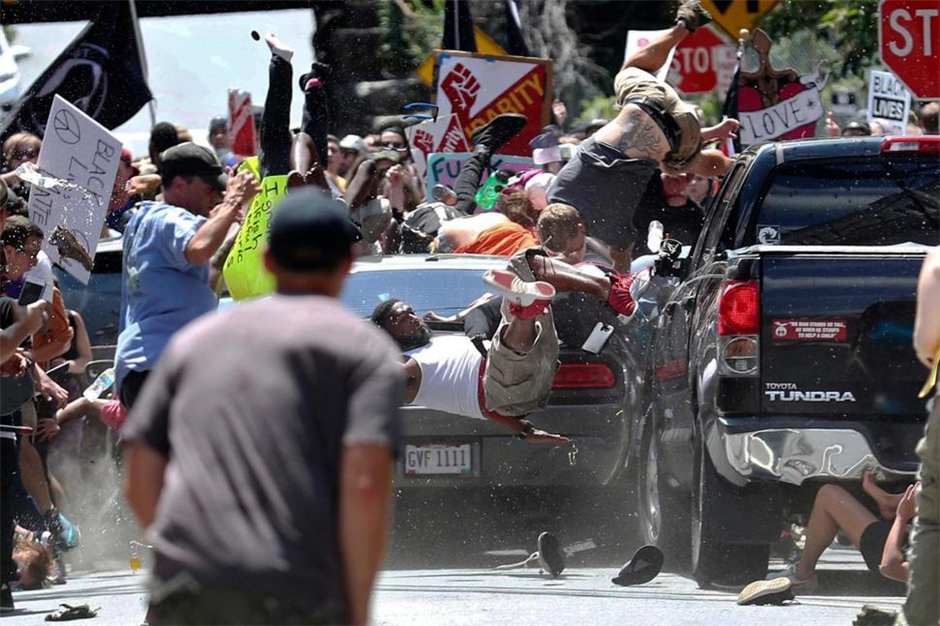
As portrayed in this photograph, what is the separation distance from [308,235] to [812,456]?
452 centimetres

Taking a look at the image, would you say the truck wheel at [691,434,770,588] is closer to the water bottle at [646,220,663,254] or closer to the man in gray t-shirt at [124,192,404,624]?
the water bottle at [646,220,663,254]

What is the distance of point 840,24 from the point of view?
2225 centimetres

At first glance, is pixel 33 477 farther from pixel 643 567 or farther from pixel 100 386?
pixel 643 567

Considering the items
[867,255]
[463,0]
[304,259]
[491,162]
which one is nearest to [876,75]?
[463,0]

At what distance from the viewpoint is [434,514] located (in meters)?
10.6

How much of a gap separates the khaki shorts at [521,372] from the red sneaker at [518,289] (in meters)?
0.20

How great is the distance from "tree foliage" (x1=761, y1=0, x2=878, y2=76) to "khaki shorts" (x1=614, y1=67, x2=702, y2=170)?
8.93 meters

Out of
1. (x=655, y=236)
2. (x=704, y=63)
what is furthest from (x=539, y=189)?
(x=704, y=63)

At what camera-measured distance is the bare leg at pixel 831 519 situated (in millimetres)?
8828

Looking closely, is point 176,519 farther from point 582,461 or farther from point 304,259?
point 582,461

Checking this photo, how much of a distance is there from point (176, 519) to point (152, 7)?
887 inches

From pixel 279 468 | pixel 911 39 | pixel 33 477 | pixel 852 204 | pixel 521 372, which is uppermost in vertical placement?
pixel 279 468

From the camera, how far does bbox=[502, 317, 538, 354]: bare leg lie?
10.1m

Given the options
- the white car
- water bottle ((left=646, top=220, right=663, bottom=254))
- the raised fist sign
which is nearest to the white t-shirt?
water bottle ((left=646, top=220, right=663, bottom=254))
